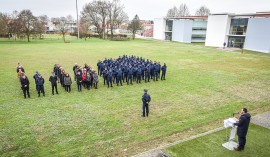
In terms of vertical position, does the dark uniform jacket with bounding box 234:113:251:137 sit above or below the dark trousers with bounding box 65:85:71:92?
above

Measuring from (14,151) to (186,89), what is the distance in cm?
1161

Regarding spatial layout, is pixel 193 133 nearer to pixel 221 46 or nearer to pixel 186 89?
pixel 186 89

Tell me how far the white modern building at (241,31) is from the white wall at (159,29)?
19793mm

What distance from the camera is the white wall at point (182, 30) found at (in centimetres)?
6059

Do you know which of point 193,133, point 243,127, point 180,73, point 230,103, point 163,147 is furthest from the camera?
point 180,73

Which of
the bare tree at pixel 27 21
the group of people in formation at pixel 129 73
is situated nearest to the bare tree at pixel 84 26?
the bare tree at pixel 27 21

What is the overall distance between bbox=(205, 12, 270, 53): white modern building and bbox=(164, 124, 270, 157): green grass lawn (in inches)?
1466

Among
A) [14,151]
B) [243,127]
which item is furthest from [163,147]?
[14,151]

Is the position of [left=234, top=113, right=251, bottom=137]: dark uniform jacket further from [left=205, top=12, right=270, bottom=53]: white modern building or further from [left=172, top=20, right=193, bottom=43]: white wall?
[left=172, top=20, right=193, bottom=43]: white wall

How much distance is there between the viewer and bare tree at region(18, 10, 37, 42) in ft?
165

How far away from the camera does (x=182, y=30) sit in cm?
6112

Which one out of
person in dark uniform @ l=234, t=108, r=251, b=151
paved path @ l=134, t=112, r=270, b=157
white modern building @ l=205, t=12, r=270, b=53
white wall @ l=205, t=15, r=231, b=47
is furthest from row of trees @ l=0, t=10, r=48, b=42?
person in dark uniform @ l=234, t=108, r=251, b=151

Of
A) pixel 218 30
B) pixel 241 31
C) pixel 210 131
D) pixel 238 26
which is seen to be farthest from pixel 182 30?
pixel 210 131

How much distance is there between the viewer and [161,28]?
69812 mm
